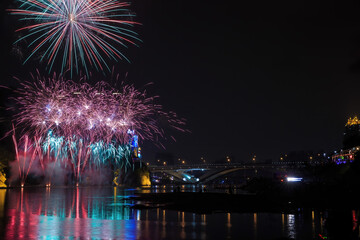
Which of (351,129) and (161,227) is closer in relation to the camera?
(161,227)

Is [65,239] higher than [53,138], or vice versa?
[53,138]

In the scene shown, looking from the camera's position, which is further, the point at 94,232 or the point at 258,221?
the point at 258,221

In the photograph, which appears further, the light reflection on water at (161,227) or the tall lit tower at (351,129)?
the tall lit tower at (351,129)

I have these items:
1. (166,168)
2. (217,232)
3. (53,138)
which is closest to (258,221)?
(217,232)

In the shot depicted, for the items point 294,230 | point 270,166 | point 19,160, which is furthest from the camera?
point 270,166

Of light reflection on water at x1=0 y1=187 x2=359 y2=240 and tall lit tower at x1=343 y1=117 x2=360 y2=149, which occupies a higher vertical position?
tall lit tower at x1=343 y1=117 x2=360 y2=149

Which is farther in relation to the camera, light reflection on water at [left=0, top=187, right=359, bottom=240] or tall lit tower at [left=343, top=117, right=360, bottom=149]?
tall lit tower at [left=343, top=117, right=360, bottom=149]

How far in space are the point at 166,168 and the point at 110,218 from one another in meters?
169

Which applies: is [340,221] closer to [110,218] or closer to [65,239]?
[110,218]

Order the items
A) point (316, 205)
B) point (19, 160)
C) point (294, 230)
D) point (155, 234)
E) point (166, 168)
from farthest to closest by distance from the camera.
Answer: point (166, 168), point (19, 160), point (316, 205), point (294, 230), point (155, 234)

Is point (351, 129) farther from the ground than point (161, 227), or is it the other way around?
point (351, 129)

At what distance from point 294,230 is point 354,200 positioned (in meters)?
24.3

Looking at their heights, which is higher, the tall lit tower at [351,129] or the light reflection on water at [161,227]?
the tall lit tower at [351,129]

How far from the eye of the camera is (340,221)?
30078mm
